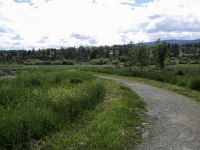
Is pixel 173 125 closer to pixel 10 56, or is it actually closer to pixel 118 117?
pixel 118 117

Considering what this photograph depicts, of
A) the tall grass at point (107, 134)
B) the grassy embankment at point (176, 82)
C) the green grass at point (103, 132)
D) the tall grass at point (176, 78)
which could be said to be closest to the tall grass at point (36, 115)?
the green grass at point (103, 132)

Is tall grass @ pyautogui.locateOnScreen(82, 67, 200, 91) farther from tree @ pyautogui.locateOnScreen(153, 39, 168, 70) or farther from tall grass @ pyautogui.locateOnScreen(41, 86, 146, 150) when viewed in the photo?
tall grass @ pyautogui.locateOnScreen(41, 86, 146, 150)

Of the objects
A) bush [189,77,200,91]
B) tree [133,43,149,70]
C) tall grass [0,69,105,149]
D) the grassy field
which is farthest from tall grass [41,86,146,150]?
tree [133,43,149,70]

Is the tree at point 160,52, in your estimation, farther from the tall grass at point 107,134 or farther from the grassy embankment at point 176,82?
the tall grass at point 107,134

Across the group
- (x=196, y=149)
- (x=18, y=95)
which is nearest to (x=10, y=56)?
(x=18, y=95)

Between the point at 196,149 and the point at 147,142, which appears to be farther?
the point at 147,142

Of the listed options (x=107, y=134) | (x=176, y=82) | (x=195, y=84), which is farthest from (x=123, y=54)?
(x=107, y=134)

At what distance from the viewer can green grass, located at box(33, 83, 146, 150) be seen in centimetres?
998

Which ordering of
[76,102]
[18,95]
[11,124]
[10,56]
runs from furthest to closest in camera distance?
[10,56] < [18,95] < [76,102] < [11,124]

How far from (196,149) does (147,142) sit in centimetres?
144

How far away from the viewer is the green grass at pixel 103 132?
9977 mm

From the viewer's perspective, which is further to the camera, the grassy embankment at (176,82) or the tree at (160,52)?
the tree at (160,52)

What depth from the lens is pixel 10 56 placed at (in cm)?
14400

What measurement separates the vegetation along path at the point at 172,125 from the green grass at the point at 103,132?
18.0 inches
